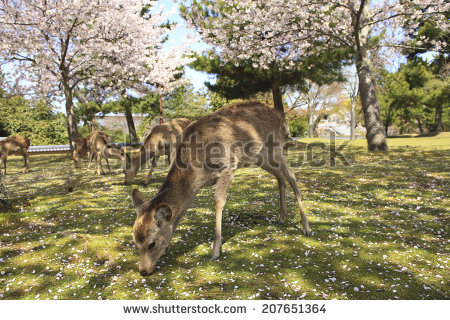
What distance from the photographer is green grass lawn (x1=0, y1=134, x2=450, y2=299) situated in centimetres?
383

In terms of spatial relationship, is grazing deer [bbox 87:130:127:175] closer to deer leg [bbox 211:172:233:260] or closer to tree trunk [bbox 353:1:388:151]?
deer leg [bbox 211:172:233:260]

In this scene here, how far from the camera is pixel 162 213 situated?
4148mm

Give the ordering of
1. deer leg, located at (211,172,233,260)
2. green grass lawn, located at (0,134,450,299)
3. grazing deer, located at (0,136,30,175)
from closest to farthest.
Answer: green grass lawn, located at (0,134,450,299), deer leg, located at (211,172,233,260), grazing deer, located at (0,136,30,175)

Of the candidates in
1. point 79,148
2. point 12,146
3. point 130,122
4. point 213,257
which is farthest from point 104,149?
point 130,122

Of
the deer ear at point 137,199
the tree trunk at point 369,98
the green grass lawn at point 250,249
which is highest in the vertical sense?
the tree trunk at point 369,98

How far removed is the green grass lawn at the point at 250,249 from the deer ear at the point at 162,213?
863 millimetres

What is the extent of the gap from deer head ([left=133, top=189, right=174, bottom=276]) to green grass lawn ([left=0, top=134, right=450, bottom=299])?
0.27m

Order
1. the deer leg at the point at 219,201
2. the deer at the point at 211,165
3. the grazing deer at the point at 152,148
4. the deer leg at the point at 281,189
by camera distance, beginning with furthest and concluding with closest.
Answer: the grazing deer at the point at 152,148
the deer leg at the point at 281,189
the deer leg at the point at 219,201
the deer at the point at 211,165

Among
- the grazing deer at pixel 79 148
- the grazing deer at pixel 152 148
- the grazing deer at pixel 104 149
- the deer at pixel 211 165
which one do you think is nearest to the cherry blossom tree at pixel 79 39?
the grazing deer at pixel 79 148

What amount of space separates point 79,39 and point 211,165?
67.9ft

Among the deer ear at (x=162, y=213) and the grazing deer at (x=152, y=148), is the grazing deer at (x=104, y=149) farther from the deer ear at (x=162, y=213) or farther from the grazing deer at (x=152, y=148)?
the deer ear at (x=162, y=213)

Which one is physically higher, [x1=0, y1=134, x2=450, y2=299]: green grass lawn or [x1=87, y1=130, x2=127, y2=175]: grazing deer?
[x1=87, y1=130, x2=127, y2=175]: grazing deer

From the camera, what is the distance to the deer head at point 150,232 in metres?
4.11

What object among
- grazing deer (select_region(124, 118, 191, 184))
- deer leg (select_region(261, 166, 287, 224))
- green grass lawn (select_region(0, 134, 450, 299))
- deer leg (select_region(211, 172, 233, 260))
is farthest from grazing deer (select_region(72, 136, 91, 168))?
deer leg (select_region(211, 172, 233, 260))
